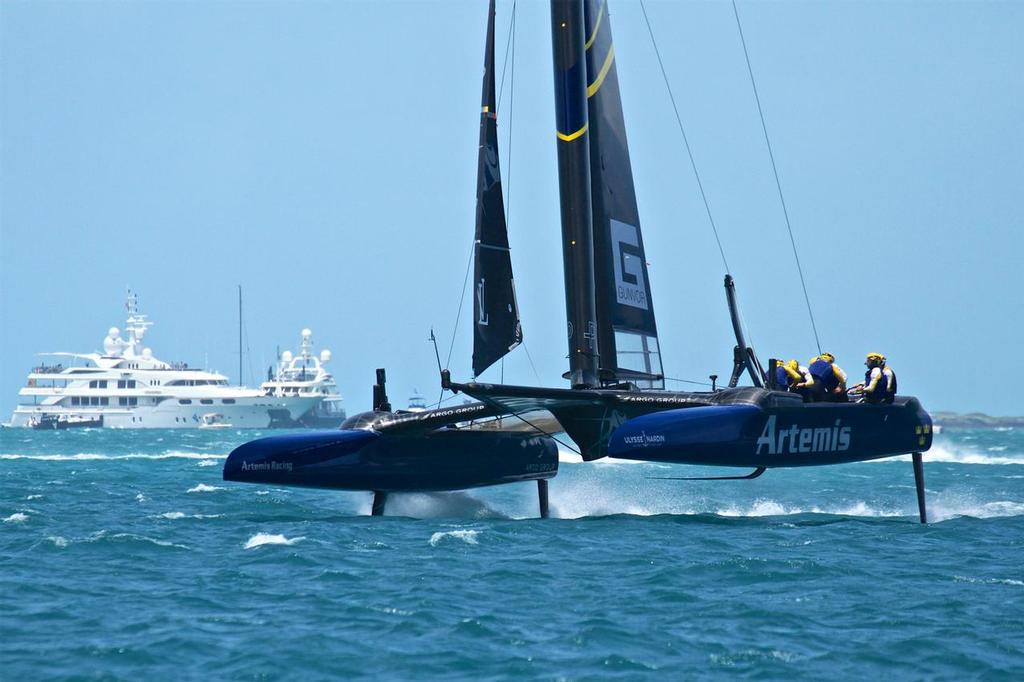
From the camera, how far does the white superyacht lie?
84.6 m

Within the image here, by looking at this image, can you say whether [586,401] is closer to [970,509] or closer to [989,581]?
[989,581]

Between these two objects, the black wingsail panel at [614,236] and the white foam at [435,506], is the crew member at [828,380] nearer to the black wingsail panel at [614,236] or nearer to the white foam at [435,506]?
the black wingsail panel at [614,236]

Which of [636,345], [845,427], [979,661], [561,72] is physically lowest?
[979,661]

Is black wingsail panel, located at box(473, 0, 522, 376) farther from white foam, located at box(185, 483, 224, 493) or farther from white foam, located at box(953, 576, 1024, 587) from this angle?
white foam, located at box(185, 483, 224, 493)

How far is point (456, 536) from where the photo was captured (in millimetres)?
13344

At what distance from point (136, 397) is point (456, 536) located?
248 feet

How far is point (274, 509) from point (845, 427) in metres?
6.92

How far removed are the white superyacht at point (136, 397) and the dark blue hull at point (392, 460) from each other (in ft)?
232

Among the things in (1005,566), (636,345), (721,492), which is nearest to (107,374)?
(721,492)

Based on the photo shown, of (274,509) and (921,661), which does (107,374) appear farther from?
(921,661)

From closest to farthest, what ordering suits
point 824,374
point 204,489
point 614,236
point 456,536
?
point 456,536
point 824,374
point 614,236
point 204,489

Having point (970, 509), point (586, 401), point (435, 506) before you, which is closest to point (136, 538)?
point (586, 401)

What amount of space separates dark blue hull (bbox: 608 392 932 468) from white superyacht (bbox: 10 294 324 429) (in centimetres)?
7319

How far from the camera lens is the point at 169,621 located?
8.76 meters
